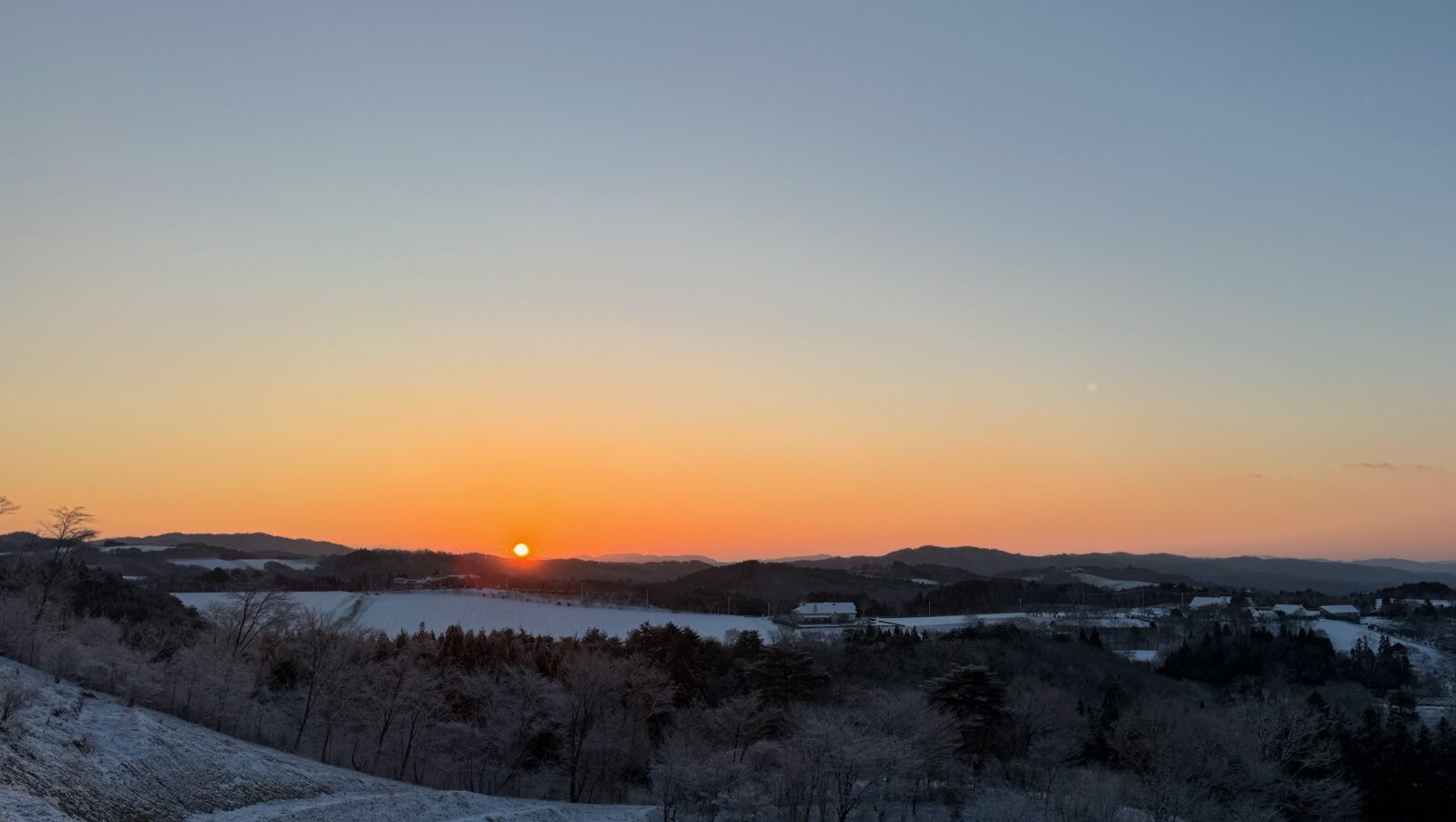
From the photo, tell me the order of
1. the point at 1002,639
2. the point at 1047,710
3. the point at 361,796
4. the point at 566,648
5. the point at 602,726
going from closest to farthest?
the point at 361,796, the point at 602,726, the point at 1047,710, the point at 566,648, the point at 1002,639

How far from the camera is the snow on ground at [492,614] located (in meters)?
125

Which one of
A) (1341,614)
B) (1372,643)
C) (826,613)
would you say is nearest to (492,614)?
(826,613)

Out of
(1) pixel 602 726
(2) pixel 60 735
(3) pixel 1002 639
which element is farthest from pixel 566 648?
(3) pixel 1002 639

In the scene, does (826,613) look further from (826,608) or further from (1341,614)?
(1341,614)

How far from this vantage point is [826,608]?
179 m

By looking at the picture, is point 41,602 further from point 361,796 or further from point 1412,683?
point 1412,683

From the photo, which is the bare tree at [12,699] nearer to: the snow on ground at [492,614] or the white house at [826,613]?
the snow on ground at [492,614]

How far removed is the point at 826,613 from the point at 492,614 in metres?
64.4

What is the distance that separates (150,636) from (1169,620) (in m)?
164

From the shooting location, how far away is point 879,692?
249ft

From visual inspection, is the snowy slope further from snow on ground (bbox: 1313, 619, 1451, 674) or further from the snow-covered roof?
snow on ground (bbox: 1313, 619, 1451, 674)

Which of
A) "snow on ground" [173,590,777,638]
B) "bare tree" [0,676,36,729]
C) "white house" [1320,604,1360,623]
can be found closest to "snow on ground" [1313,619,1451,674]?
"white house" [1320,604,1360,623]

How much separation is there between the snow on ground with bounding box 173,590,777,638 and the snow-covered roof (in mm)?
22309

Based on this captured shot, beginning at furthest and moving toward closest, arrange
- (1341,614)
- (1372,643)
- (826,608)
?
1. (1341,614)
2. (826,608)
3. (1372,643)
